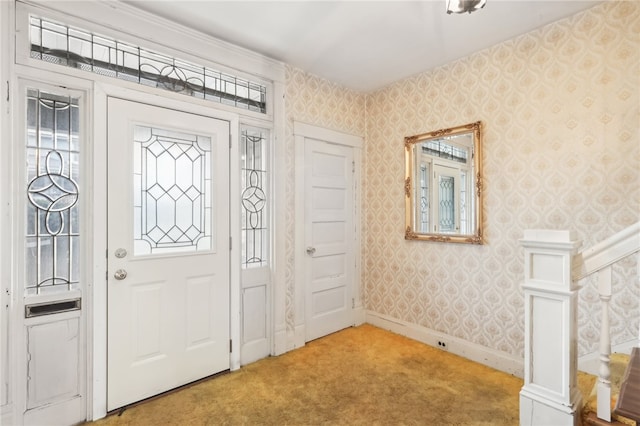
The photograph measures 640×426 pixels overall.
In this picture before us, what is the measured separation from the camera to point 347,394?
237cm

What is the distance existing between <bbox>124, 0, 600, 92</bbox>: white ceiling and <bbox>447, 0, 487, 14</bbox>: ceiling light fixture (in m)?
0.69

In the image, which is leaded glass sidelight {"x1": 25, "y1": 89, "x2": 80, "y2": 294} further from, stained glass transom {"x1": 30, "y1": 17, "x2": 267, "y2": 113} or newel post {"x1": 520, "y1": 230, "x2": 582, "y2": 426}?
newel post {"x1": 520, "y1": 230, "x2": 582, "y2": 426}

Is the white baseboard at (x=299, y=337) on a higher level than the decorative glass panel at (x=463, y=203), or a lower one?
lower

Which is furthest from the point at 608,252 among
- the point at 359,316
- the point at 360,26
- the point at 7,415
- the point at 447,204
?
the point at 7,415

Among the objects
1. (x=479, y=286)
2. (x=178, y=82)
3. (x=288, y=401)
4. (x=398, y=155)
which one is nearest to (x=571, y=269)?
(x=479, y=286)

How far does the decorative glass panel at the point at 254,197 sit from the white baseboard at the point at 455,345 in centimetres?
158

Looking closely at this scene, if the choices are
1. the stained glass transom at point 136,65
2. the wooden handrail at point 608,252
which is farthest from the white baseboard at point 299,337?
the wooden handrail at point 608,252

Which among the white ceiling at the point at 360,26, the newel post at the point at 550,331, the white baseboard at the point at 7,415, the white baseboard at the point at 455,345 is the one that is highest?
the white ceiling at the point at 360,26

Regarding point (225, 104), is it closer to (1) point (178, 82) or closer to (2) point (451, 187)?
(1) point (178, 82)

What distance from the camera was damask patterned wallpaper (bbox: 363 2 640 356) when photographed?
7.13 ft

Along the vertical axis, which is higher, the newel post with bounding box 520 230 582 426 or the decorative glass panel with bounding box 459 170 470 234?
the decorative glass panel with bounding box 459 170 470 234

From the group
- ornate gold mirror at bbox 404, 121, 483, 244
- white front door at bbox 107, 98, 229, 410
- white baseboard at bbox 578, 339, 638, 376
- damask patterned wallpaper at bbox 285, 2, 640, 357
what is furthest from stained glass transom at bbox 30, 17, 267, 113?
white baseboard at bbox 578, 339, 638, 376

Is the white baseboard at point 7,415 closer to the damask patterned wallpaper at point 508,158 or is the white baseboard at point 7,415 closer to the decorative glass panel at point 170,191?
the decorative glass panel at point 170,191

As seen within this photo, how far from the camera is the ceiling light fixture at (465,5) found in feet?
5.05
